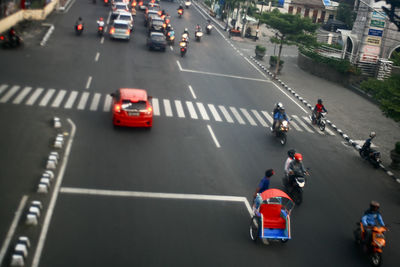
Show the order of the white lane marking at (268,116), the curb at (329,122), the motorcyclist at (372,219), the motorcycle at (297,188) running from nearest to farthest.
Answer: the motorcyclist at (372,219) < the motorcycle at (297,188) < the curb at (329,122) < the white lane marking at (268,116)

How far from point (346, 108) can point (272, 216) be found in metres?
20.0

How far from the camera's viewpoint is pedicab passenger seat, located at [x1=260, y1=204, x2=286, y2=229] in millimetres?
12211

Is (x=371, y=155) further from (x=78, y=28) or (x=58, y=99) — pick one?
(x=78, y=28)

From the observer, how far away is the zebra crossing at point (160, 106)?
71.4 feet

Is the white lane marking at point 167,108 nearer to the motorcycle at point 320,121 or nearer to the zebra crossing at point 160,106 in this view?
the zebra crossing at point 160,106

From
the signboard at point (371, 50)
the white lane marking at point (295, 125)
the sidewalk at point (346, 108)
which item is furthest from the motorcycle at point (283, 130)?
the signboard at point (371, 50)

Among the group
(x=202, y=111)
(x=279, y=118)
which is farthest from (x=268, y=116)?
(x=202, y=111)

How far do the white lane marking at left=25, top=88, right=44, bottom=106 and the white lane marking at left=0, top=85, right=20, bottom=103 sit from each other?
1.01 m

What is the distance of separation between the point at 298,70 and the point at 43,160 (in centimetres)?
3149

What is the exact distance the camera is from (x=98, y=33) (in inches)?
1586

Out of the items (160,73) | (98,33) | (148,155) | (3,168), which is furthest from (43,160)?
(98,33)

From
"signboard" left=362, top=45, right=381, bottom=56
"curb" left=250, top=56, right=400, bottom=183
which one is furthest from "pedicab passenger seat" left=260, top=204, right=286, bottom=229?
"signboard" left=362, top=45, right=381, bottom=56

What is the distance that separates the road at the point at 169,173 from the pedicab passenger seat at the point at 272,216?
67cm

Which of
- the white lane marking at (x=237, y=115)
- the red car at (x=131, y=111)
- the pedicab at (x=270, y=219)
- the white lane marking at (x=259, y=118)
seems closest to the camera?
the pedicab at (x=270, y=219)
